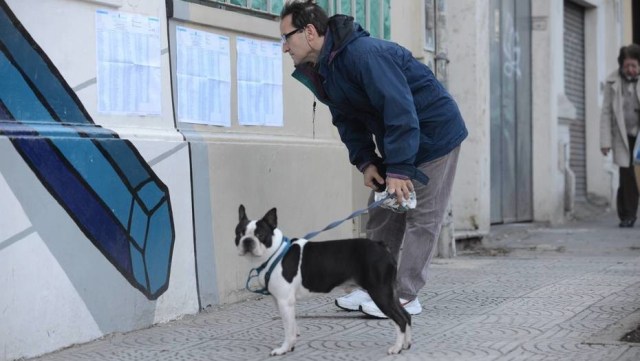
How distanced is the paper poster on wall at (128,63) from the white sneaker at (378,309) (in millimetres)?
1632

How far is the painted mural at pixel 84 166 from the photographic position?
508cm

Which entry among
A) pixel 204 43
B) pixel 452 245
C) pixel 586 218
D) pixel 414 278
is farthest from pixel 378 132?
pixel 586 218

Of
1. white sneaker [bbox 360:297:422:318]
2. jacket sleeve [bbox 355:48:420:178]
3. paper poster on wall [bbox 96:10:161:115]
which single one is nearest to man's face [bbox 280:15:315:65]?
jacket sleeve [bbox 355:48:420:178]

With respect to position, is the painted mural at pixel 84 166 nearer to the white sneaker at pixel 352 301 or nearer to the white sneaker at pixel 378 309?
the white sneaker at pixel 352 301

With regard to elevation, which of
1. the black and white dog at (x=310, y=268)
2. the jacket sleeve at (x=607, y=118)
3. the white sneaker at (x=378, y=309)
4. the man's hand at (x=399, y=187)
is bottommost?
the white sneaker at (x=378, y=309)

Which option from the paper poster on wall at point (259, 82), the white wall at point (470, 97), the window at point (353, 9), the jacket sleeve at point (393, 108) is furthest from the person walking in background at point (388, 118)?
the white wall at point (470, 97)

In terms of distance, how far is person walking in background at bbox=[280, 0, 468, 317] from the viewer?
5383 millimetres

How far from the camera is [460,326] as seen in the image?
5734mm

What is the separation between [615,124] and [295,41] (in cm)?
782

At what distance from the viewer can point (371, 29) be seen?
847cm

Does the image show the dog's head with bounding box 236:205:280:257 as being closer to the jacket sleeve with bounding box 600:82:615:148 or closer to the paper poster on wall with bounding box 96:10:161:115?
the paper poster on wall with bounding box 96:10:161:115

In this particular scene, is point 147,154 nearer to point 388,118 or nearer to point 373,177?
point 373,177

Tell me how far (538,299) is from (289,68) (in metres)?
2.31

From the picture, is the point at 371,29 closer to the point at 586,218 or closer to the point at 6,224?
the point at 6,224
